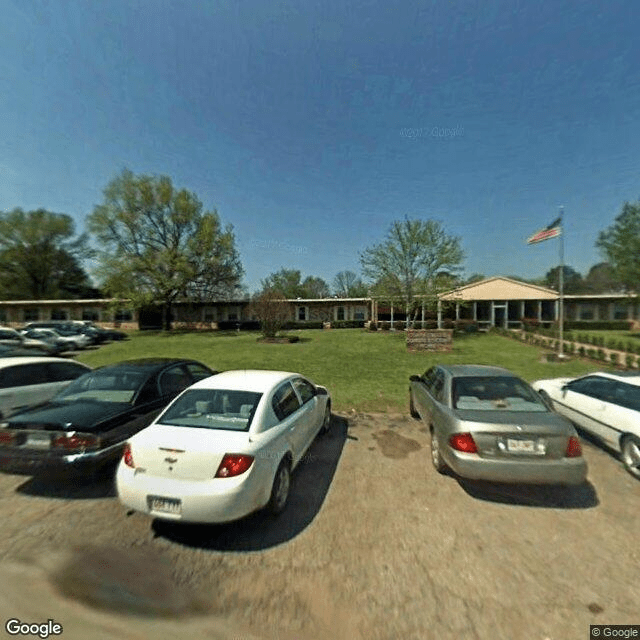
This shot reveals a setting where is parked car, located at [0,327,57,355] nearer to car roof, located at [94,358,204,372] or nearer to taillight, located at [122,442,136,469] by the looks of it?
car roof, located at [94,358,204,372]

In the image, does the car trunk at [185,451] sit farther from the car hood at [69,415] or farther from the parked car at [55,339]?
the parked car at [55,339]

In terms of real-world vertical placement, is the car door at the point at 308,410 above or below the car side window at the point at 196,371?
below

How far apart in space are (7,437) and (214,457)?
297cm

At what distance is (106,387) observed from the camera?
5.07 meters

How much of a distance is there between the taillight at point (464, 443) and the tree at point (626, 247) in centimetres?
3175

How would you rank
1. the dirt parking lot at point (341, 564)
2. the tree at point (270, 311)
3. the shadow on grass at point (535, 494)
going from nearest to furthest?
the dirt parking lot at point (341, 564)
the shadow on grass at point (535, 494)
the tree at point (270, 311)

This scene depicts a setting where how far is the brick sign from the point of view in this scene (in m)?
17.8

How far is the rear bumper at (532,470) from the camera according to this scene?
3.79m

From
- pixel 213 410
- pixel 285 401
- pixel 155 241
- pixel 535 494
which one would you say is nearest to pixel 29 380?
pixel 213 410

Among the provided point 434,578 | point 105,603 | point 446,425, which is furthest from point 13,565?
point 446,425

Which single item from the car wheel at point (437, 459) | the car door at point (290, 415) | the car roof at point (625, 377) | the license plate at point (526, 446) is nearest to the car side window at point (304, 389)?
the car door at point (290, 415)

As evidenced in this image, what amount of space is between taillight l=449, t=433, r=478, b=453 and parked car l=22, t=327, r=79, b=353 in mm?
23974

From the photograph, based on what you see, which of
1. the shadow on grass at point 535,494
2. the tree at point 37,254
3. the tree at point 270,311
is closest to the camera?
the shadow on grass at point 535,494

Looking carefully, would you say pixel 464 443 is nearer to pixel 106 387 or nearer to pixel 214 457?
pixel 214 457
